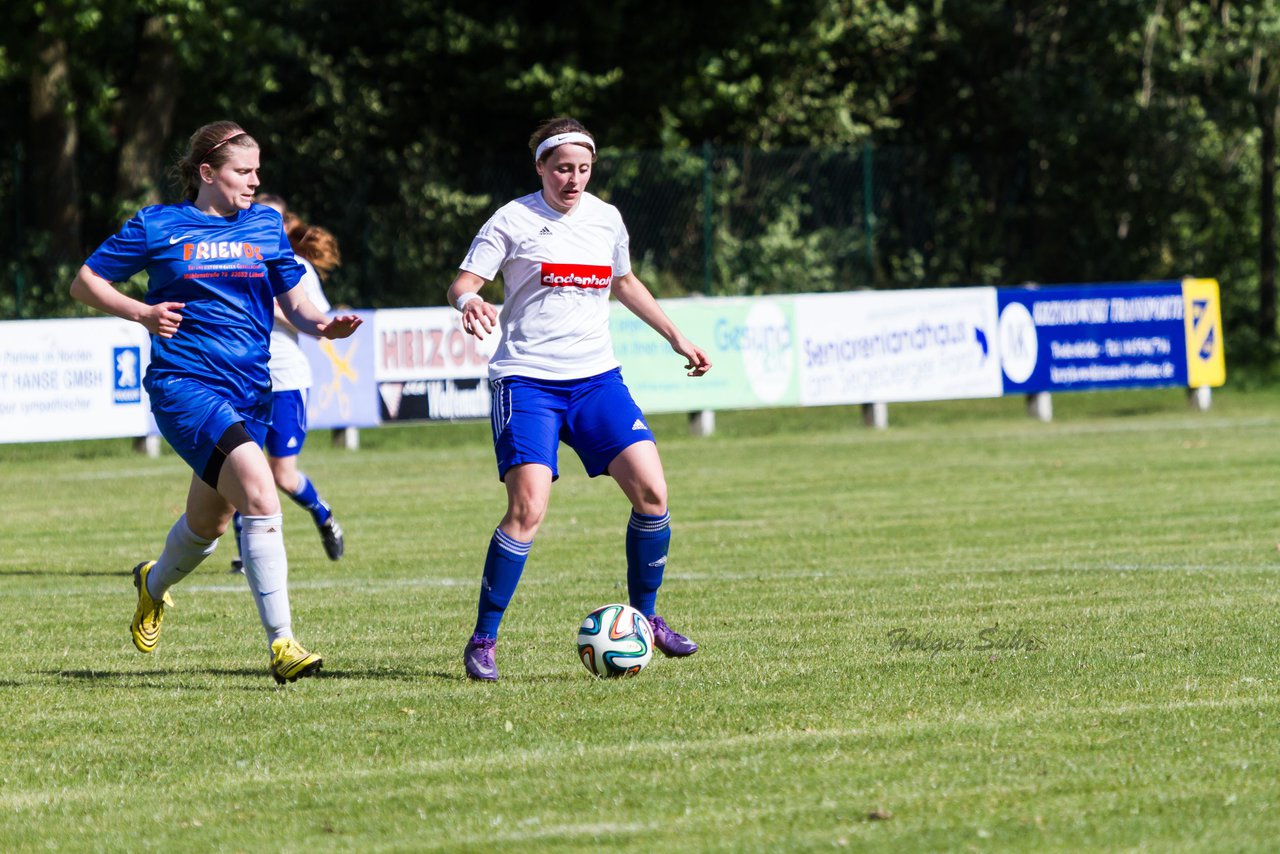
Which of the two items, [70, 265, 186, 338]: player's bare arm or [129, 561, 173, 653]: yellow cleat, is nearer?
[70, 265, 186, 338]: player's bare arm

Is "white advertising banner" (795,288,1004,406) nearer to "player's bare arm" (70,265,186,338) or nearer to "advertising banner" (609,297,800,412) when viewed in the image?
"advertising banner" (609,297,800,412)

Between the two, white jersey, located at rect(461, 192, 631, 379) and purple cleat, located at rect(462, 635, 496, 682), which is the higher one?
white jersey, located at rect(461, 192, 631, 379)

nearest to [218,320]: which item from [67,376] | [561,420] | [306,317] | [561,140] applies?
[306,317]

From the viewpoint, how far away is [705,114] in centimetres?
3084

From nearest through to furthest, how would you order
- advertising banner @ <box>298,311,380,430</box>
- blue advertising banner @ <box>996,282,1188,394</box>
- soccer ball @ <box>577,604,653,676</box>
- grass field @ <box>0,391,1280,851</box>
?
1. grass field @ <box>0,391,1280,851</box>
2. soccer ball @ <box>577,604,653,676</box>
3. advertising banner @ <box>298,311,380,430</box>
4. blue advertising banner @ <box>996,282,1188,394</box>

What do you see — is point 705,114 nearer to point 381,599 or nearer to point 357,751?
point 381,599

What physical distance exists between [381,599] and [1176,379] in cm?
1561

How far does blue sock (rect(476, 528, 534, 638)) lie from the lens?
24.0 feet

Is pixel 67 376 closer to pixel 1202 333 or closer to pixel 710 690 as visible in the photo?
pixel 1202 333

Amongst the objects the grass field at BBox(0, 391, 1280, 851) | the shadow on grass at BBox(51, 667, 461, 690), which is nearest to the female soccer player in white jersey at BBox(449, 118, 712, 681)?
the shadow on grass at BBox(51, 667, 461, 690)

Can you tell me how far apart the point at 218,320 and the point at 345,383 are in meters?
12.8

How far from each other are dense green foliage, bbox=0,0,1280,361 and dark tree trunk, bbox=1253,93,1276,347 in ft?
0.16

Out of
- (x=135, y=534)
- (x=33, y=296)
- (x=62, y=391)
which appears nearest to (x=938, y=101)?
(x=33, y=296)

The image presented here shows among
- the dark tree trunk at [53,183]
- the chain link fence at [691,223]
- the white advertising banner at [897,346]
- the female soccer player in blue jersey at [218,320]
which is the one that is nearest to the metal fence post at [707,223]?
the chain link fence at [691,223]
